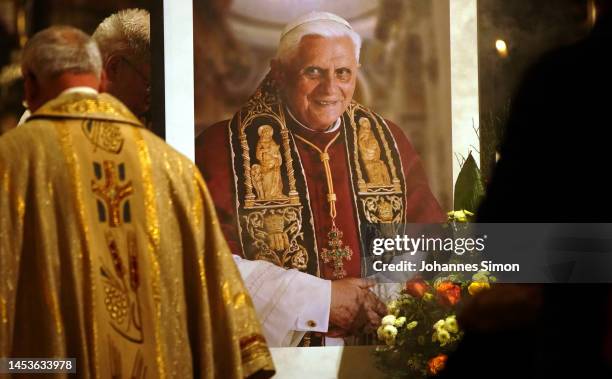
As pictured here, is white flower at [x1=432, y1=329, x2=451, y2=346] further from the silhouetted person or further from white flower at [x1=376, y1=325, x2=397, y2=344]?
the silhouetted person

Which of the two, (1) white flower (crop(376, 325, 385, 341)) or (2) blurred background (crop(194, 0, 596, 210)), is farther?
(2) blurred background (crop(194, 0, 596, 210))

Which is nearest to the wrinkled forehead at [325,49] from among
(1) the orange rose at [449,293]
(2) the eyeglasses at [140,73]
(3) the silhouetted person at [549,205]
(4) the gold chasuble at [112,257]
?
(2) the eyeglasses at [140,73]

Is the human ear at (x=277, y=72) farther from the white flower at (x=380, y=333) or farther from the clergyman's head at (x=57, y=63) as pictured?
the clergyman's head at (x=57, y=63)

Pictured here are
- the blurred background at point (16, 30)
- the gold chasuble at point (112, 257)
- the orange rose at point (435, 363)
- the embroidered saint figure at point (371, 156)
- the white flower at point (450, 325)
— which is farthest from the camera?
the embroidered saint figure at point (371, 156)

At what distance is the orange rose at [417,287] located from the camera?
3523mm

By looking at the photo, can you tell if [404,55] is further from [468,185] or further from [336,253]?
[336,253]

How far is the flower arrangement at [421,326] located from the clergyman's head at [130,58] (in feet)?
4.14

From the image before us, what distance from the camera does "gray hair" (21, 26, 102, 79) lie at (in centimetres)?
228

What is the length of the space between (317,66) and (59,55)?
1699 mm

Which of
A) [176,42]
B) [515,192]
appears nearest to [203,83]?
[176,42]

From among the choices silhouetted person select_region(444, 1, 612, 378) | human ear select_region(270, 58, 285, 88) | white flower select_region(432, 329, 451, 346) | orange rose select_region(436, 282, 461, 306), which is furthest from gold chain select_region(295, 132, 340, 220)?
silhouetted person select_region(444, 1, 612, 378)

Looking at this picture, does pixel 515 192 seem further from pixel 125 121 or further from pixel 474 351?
pixel 125 121

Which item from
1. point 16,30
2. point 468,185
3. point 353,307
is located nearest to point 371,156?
Answer: point 468,185

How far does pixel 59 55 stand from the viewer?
2.28 m
